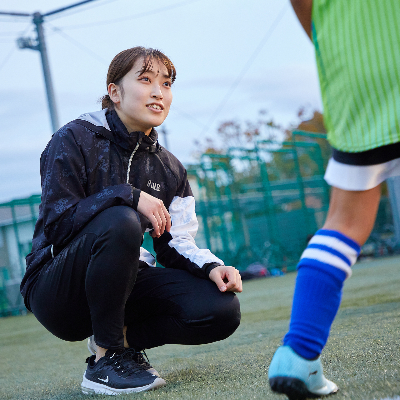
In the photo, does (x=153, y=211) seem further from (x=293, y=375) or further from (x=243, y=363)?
(x=293, y=375)

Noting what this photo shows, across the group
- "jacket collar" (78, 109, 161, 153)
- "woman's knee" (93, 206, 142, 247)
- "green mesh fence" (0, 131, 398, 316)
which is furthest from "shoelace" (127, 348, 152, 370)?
"green mesh fence" (0, 131, 398, 316)

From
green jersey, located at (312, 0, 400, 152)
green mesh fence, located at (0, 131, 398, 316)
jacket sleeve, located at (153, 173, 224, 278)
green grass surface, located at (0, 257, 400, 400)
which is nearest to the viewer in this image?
green jersey, located at (312, 0, 400, 152)

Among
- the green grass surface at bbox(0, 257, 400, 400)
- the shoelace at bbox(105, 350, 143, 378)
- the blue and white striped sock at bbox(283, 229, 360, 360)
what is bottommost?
A: the green grass surface at bbox(0, 257, 400, 400)

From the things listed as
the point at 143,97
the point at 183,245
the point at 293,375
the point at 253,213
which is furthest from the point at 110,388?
the point at 253,213

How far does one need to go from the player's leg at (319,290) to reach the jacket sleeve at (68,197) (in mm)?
767

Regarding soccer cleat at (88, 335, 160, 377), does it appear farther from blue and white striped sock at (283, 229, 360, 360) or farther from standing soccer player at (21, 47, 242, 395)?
blue and white striped sock at (283, 229, 360, 360)

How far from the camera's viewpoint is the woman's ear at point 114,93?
2066mm

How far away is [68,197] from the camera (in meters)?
1.77

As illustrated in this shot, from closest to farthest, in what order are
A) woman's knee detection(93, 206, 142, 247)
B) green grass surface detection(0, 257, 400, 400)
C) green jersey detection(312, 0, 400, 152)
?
green jersey detection(312, 0, 400, 152), green grass surface detection(0, 257, 400, 400), woman's knee detection(93, 206, 142, 247)

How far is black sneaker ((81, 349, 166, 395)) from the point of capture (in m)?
1.73

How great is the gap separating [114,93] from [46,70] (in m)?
6.52

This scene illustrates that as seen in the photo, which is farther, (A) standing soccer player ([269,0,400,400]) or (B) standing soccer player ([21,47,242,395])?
(B) standing soccer player ([21,47,242,395])

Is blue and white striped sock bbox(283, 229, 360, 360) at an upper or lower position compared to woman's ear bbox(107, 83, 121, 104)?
lower

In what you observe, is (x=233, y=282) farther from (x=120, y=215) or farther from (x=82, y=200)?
(x=82, y=200)
